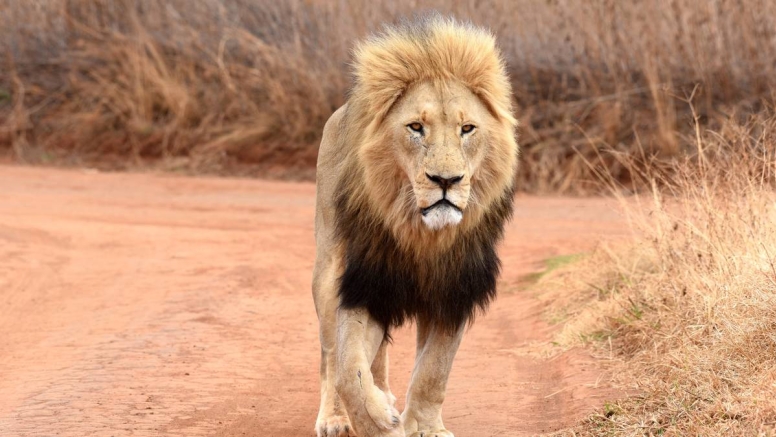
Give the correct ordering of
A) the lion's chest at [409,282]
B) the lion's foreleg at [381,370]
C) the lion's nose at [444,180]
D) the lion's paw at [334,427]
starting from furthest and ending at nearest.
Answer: the lion's foreleg at [381,370], the lion's paw at [334,427], the lion's chest at [409,282], the lion's nose at [444,180]

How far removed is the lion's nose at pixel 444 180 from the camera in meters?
4.18

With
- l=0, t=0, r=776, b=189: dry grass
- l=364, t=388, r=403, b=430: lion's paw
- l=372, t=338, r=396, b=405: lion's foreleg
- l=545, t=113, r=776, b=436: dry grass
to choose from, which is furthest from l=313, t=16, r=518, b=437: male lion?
l=0, t=0, r=776, b=189: dry grass

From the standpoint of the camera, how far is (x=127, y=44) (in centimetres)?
1634

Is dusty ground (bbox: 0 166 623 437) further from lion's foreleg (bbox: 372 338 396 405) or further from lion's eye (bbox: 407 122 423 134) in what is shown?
lion's eye (bbox: 407 122 423 134)

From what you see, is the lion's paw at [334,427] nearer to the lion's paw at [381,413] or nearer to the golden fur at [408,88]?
the lion's paw at [381,413]

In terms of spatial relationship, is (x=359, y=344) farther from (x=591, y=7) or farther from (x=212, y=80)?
(x=212, y=80)

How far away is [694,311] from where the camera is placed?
560cm

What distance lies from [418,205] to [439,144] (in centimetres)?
23

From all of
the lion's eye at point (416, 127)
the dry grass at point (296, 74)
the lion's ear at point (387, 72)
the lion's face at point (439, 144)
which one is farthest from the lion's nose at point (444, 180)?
the dry grass at point (296, 74)

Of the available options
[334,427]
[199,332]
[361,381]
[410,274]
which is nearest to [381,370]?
[334,427]

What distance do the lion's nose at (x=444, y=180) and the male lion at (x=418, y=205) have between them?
15mm

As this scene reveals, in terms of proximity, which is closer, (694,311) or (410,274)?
(410,274)

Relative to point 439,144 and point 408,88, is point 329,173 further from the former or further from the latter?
point 439,144

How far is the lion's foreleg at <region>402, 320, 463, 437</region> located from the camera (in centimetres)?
466
